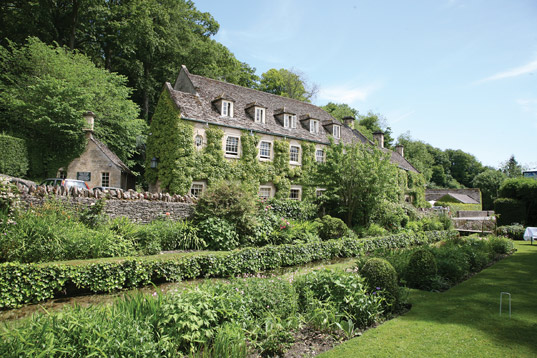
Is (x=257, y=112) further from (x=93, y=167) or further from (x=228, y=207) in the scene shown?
(x=228, y=207)

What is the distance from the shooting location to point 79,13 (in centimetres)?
2966

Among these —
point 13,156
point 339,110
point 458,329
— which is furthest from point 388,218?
point 339,110

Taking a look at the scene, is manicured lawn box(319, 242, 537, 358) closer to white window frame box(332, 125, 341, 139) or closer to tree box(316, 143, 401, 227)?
tree box(316, 143, 401, 227)

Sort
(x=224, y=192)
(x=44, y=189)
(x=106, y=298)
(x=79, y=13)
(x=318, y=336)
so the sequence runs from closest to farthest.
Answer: (x=318, y=336)
(x=106, y=298)
(x=44, y=189)
(x=224, y=192)
(x=79, y=13)

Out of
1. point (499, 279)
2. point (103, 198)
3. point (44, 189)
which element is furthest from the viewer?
point (103, 198)

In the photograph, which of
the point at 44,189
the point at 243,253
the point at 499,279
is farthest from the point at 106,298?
the point at 499,279

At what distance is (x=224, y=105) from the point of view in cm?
2297

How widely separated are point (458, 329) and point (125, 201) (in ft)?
40.1

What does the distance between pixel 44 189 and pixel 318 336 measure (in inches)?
431

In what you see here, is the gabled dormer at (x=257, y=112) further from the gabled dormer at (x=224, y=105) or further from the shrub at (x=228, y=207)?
the shrub at (x=228, y=207)

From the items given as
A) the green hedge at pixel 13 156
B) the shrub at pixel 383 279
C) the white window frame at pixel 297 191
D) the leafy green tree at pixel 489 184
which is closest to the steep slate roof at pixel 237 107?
the white window frame at pixel 297 191

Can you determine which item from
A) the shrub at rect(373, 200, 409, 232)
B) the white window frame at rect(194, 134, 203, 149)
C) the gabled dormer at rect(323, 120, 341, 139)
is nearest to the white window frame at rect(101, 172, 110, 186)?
the white window frame at rect(194, 134, 203, 149)

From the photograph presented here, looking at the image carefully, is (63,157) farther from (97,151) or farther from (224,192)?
(224,192)

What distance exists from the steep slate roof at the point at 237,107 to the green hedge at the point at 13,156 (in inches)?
396
